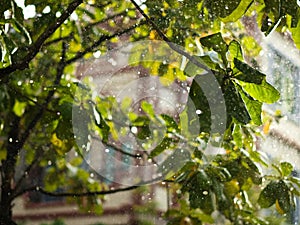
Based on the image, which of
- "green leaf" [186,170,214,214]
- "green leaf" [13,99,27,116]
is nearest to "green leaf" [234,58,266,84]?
"green leaf" [186,170,214,214]

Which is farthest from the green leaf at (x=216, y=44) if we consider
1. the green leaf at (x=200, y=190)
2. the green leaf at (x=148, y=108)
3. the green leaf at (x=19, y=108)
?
the green leaf at (x=19, y=108)

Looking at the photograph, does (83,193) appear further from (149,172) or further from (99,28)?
(99,28)

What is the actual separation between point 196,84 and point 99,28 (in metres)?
0.48

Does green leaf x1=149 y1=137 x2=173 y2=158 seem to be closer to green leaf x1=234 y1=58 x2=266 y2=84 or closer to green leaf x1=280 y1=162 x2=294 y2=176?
green leaf x1=280 y1=162 x2=294 y2=176

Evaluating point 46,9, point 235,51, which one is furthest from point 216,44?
point 46,9

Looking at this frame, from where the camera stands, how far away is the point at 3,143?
1.18m

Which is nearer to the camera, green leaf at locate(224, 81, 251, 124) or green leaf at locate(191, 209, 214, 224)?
green leaf at locate(224, 81, 251, 124)

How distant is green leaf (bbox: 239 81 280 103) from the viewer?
613 mm

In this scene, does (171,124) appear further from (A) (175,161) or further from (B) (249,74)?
(B) (249,74)

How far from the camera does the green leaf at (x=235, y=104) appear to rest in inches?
23.7

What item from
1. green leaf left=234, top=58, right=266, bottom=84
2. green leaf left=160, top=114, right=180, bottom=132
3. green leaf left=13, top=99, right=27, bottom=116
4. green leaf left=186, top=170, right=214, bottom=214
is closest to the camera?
green leaf left=234, top=58, right=266, bottom=84

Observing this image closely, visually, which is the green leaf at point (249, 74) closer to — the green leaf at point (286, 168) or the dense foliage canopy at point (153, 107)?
the dense foliage canopy at point (153, 107)

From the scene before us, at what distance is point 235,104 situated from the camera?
0.60 meters

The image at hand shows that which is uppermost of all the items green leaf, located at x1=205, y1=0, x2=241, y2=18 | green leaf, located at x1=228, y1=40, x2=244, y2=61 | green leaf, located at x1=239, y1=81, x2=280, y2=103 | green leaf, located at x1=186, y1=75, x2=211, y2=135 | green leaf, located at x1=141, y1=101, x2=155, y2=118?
green leaf, located at x1=205, y1=0, x2=241, y2=18
